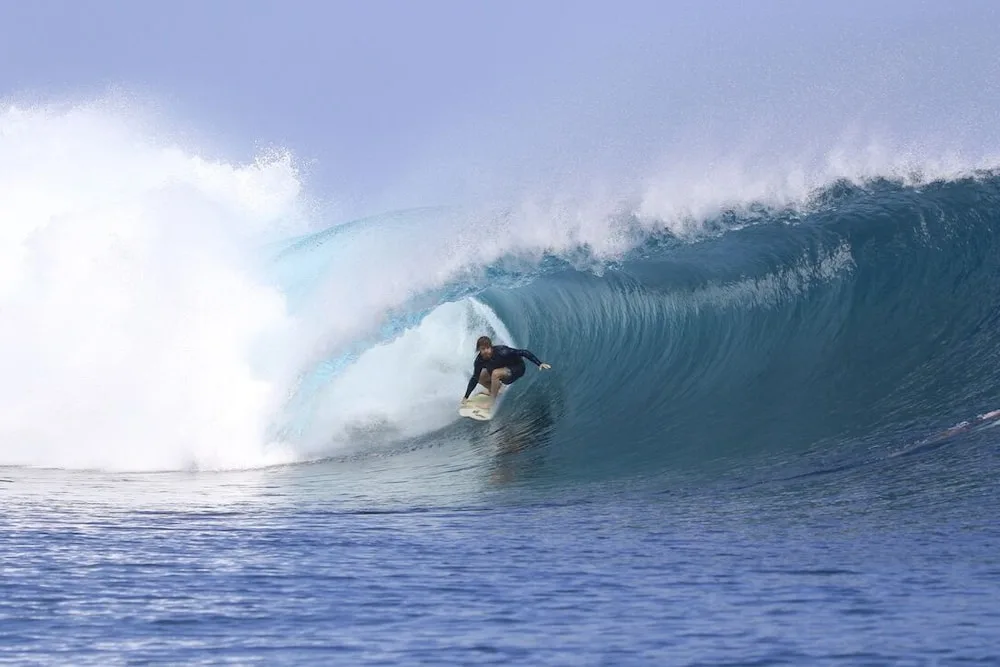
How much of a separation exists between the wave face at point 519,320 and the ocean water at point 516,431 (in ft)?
0.13

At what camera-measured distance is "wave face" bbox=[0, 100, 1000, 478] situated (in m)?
12.4

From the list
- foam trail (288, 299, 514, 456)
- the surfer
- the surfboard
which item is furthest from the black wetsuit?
foam trail (288, 299, 514, 456)

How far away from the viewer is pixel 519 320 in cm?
1539

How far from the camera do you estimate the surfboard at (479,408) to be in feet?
42.3

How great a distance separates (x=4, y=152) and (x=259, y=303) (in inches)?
426

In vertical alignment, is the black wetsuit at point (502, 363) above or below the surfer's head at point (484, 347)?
below

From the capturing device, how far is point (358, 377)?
1423 cm

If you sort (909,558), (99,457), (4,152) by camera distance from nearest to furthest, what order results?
(909,558) < (99,457) < (4,152)

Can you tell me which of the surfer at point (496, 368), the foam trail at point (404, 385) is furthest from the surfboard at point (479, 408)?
the foam trail at point (404, 385)

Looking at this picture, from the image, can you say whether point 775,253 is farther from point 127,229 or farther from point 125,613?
point 125,613

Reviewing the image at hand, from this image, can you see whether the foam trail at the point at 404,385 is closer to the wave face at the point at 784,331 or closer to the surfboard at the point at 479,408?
the surfboard at the point at 479,408

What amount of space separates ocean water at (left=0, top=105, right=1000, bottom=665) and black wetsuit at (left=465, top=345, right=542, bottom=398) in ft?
1.20

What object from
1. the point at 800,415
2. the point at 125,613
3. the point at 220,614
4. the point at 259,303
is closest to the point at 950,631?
the point at 220,614

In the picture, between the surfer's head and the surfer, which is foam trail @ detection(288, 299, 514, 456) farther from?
the surfer's head
